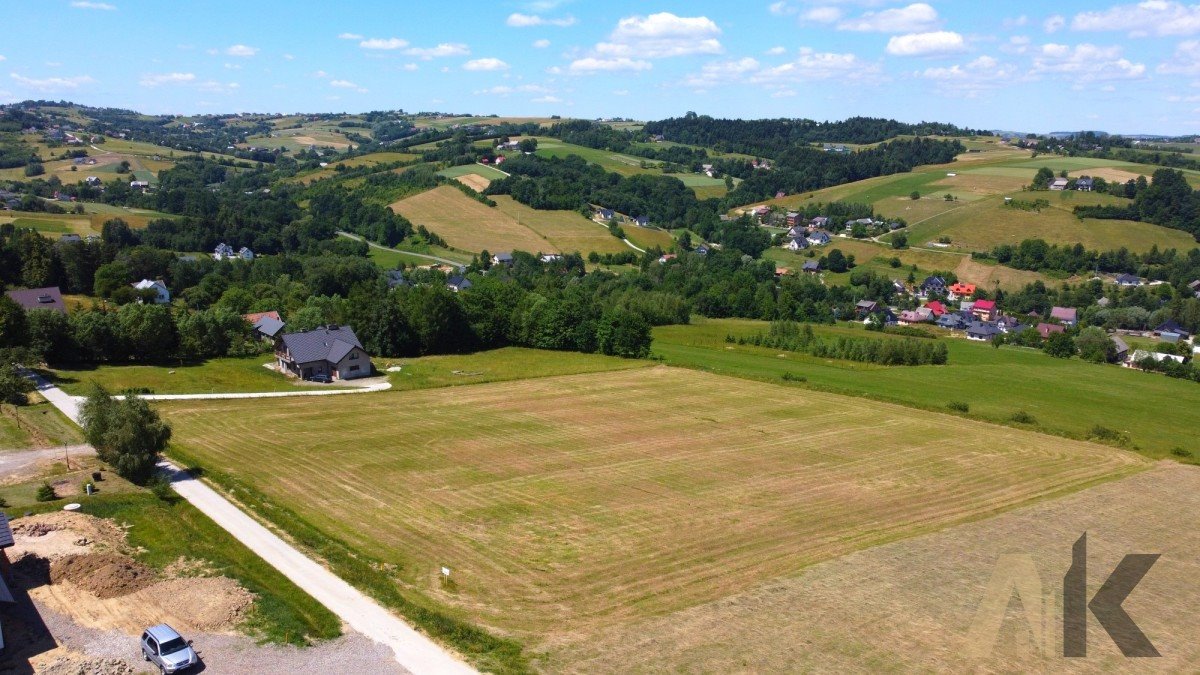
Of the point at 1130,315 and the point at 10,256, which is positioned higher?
the point at 10,256

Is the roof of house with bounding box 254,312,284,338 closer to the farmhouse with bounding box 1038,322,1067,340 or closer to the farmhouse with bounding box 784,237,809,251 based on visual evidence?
the farmhouse with bounding box 1038,322,1067,340

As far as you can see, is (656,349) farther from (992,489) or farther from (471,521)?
(471,521)

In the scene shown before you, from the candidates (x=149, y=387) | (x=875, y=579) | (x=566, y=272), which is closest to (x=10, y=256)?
(x=149, y=387)

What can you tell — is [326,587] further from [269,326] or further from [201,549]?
[269,326]

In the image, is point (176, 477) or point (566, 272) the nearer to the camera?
point (176, 477)

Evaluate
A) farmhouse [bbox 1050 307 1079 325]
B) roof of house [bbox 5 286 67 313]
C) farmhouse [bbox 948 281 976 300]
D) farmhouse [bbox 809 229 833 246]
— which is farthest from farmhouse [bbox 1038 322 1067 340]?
roof of house [bbox 5 286 67 313]

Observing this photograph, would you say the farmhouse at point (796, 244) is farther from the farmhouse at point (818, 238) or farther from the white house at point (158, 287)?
the white house at point (158, 287)

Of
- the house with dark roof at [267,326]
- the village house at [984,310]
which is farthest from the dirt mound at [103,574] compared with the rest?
the village house at [984,310]

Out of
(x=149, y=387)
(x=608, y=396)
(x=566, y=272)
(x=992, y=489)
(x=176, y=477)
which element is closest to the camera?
(x=176, y=477)
